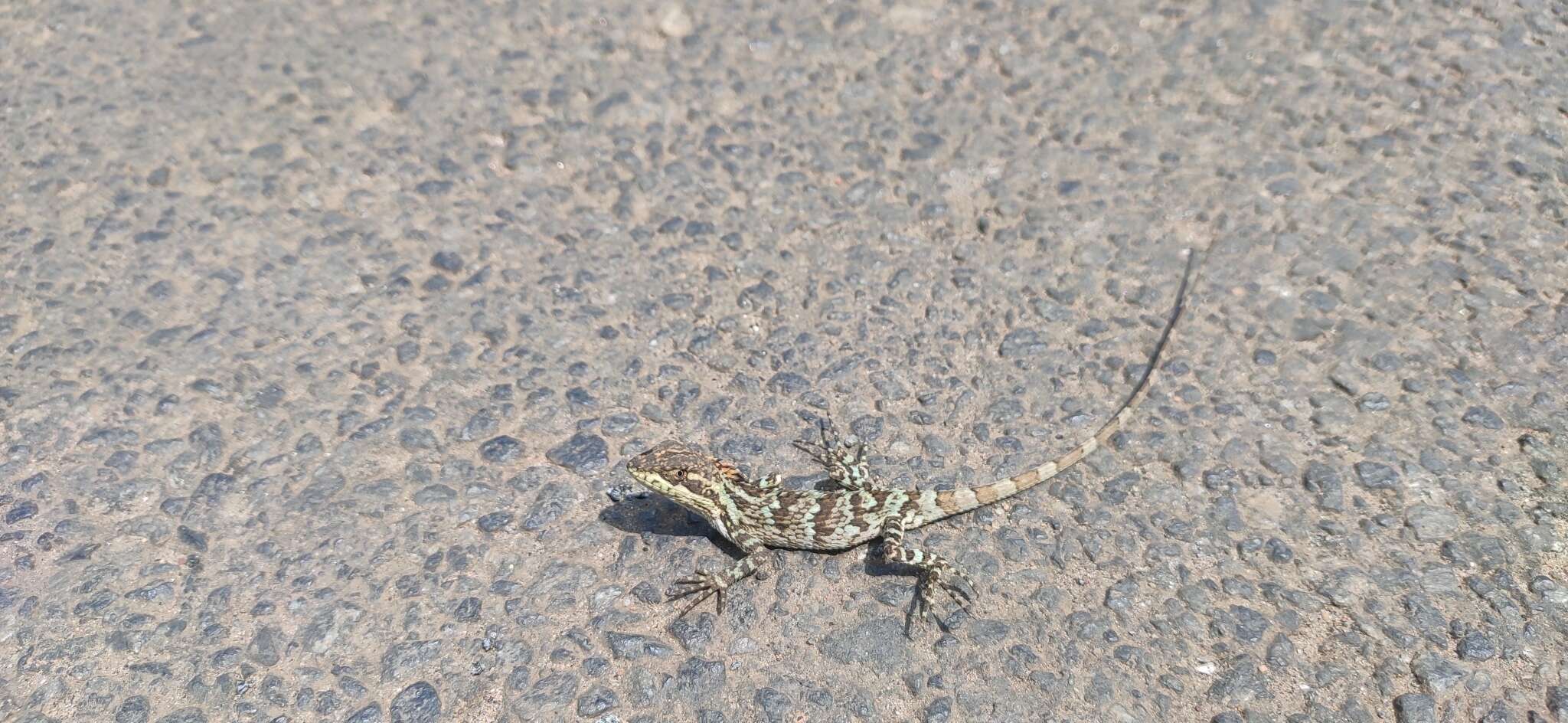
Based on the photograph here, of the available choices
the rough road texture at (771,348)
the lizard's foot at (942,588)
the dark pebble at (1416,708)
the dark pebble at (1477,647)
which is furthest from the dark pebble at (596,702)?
the dark pebble at (1477,647)

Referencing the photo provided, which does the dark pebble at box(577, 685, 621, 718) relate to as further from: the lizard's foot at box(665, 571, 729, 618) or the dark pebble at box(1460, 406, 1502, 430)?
the dark pebble at box(1460, 406, 1502, 430)

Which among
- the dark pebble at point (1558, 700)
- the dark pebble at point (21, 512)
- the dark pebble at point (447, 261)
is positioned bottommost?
the dark pebble at point (21, 512)

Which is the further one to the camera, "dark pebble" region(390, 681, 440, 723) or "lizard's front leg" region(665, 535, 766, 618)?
"lizard's front leg" region(665, 535, 766, 618)

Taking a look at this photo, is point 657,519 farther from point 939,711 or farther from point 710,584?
point 939,711

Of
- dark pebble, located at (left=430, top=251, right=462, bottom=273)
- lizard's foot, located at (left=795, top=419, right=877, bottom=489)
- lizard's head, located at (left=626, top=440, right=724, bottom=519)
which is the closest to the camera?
lizard's head, located at (left=626, top=440, right=724, bottom=519)

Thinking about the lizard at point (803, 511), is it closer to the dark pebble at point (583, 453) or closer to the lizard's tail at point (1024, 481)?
the lizard's tail at point (1024, 481)

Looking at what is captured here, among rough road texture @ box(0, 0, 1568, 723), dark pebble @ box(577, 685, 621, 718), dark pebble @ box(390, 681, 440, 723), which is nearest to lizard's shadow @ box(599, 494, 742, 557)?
rough road texture @ box(0, 0, 1568, 723)

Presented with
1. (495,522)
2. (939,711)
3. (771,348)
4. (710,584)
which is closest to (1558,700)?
(939,711)
